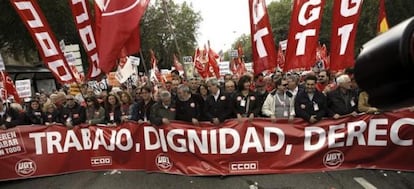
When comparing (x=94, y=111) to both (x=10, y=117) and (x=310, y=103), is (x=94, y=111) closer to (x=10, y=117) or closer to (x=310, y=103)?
→ (x=10, y=117)

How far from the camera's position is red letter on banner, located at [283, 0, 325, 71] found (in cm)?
816

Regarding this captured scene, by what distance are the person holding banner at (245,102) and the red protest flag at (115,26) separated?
2.04m

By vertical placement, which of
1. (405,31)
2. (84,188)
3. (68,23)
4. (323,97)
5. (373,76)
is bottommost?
(84,188)

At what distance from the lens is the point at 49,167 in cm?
846

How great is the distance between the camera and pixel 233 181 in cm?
744

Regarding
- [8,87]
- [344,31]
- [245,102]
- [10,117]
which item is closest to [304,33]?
[344,31]

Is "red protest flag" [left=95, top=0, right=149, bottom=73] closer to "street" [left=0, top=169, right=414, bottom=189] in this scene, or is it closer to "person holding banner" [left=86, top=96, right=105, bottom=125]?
"person holding banner" [left=86, top=96, right=105, bottom=125]

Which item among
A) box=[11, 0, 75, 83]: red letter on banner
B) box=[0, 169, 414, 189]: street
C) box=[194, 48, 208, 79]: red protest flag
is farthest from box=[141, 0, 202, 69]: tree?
box=[0, 169, 414, 189]: street

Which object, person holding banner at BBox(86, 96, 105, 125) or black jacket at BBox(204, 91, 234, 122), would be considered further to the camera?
person holding banner at BBox(86, 96, 105, 125)

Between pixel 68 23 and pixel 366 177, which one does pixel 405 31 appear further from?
pixel 68 23

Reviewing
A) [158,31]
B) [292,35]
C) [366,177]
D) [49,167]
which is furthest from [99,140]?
[158,31]

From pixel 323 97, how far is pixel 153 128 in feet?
8.98

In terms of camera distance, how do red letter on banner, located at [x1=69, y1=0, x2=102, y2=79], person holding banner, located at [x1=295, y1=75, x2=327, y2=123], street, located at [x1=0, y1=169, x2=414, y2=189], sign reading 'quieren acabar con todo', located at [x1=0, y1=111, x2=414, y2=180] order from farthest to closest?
1. red letter on banner, located at [x1=69, y1=0, x2=102, y2=79]
2. person holding banner, located at [x1=295, y1=75, x2=327, y2=123]
3. sign reading 'quieren acabar con todo', located at [x1=0, y1=111, x2=414, y2=180]
4. street, located at [x1=0, y1=169, x2=414, y2=189]

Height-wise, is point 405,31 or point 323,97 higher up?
point 405,31
